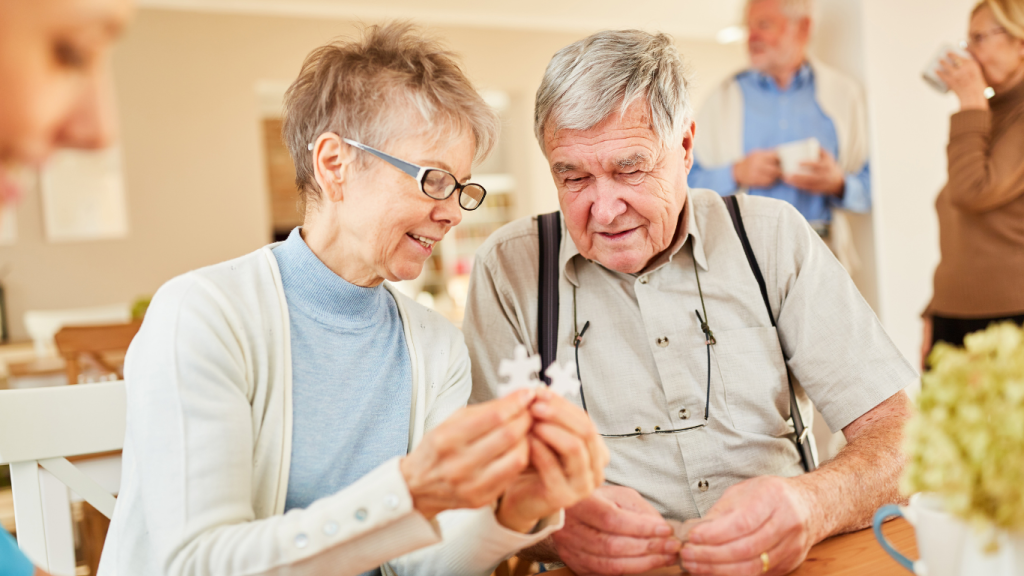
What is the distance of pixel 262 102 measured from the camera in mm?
7395

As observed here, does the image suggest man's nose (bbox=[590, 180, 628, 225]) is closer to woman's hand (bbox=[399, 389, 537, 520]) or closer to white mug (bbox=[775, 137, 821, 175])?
woman's hand (bbox=[399, 389, 537, 520])

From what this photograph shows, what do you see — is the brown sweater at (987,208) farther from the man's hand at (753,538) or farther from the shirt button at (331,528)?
the shirt button at (331,528)

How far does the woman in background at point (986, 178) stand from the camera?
8.14 feet

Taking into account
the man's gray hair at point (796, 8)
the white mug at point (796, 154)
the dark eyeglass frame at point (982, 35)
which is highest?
the man's gray hair at point (796, 8)

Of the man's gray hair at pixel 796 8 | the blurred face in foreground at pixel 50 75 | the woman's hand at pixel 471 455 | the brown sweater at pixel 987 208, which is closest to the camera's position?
the blurred face in foreground at pixel 50 75

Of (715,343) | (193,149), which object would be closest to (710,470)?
(715,343)

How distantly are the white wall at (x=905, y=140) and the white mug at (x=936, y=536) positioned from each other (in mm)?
2631

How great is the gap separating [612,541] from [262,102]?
7.13 m

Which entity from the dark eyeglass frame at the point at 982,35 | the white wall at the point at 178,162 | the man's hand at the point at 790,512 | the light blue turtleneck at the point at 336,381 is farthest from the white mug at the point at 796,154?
the white wall at the point at 178,162

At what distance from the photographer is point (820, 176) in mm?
3004

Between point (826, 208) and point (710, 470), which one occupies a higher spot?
point (826, 208)

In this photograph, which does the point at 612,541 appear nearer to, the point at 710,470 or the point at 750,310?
the point at 710,470

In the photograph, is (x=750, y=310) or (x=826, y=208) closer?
(x=750, y=310)

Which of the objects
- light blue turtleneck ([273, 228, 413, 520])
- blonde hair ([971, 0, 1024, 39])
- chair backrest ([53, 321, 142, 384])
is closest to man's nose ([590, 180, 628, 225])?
light blue turtleneck ([273, 228, 413, 520])
